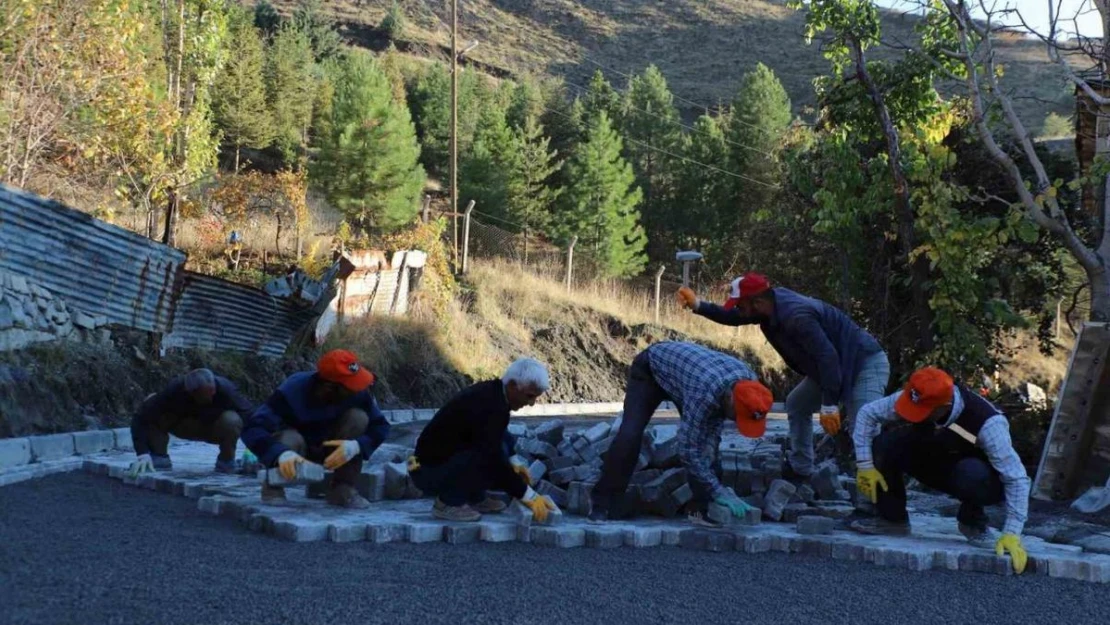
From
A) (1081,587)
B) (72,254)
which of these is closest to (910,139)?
(1081,587)

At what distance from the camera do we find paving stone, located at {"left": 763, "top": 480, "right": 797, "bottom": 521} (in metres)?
7.32

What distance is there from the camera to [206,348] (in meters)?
15.2

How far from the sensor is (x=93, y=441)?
36.0ft

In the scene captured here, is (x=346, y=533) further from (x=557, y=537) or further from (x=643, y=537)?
(x=643, y=537)

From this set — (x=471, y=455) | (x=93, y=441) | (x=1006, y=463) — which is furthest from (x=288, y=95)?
(x=1006, y=463)

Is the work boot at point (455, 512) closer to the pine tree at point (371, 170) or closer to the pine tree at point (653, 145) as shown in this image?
the pine tree at point (371, 170)

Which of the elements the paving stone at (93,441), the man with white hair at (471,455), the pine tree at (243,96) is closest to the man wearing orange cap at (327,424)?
the man with white hair at (471,455)

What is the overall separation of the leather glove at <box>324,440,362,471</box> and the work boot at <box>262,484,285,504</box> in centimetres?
49

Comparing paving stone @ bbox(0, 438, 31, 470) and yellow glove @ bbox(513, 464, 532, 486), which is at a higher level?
yellow glove @ bbox(513, 464, 532, 486)

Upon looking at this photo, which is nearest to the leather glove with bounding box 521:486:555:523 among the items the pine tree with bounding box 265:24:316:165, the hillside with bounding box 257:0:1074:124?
the pine tree with bounding box 265:24:316:165

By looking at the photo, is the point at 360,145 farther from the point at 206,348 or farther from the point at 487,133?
the point at 206,348

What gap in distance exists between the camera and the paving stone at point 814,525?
6.88 metres

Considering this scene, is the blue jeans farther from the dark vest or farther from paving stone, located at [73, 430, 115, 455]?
paving stone, located at [73, 430, 115, 455]

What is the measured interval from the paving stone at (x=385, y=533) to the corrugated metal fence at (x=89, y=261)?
701 centimetres
